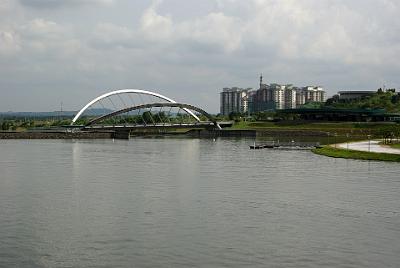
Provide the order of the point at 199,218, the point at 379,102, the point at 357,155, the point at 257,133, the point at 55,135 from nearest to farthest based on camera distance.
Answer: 1. the point at 199,218
2. the point at 357,155
3. the point at 55,135
4. the point at 257,133
5. the point at 379,102

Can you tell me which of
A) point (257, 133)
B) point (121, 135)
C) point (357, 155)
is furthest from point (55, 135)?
point (357, 155)

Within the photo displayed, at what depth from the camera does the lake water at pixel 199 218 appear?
1659 centimetres

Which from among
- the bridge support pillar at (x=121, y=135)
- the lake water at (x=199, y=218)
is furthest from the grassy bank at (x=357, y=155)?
the bridge support pillar at (x=121, y=135)

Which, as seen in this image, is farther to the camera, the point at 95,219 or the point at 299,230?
the point at 95,219

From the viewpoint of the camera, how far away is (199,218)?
21.6 m

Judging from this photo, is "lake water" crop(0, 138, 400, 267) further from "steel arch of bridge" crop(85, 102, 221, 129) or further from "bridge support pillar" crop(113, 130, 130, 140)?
"steel arch of bridge" crop(85, 102, 221, 129)

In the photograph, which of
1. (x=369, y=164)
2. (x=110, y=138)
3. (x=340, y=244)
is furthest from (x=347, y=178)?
(x=110, y=138)

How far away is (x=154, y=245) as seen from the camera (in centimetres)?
1766

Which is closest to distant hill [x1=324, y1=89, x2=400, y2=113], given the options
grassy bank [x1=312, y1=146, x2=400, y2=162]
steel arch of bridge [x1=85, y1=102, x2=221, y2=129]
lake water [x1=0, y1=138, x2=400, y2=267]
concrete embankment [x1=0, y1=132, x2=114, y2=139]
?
steel arch of bridge [x1=85, y1=102, x2=221, y2=129]

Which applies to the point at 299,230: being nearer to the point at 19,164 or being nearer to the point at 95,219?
the point at 95,219

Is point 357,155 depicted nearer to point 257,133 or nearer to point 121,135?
point 257,133

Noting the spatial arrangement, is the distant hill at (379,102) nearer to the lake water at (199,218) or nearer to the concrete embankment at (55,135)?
the concrete embankment at (55,135)

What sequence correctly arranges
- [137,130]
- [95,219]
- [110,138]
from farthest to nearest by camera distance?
[137,130], [110,138], [95,219]

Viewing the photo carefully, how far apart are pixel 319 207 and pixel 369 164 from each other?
20436mm
